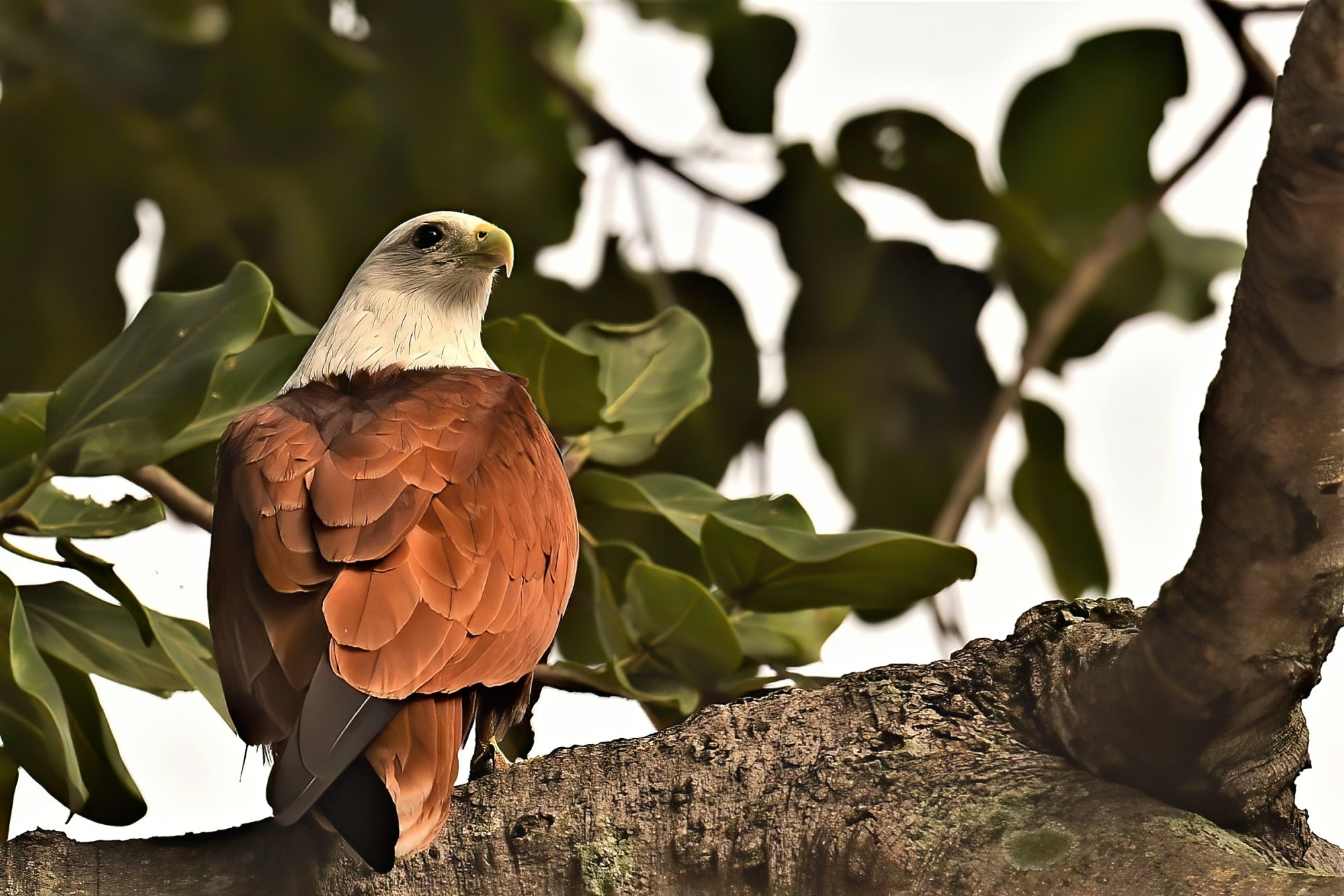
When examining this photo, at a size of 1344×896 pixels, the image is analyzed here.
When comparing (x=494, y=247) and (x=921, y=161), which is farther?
(x=921, y=161)

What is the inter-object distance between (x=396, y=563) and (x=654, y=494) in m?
0.67

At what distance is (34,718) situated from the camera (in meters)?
1.64

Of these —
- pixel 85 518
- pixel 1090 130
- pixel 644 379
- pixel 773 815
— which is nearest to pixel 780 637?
pixel 644 379

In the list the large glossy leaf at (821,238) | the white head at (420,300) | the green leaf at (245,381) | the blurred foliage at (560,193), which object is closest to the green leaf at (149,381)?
the green leaf at (245,381)

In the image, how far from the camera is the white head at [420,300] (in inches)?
91.0

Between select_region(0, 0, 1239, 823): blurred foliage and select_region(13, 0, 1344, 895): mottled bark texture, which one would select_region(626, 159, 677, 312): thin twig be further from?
select_region(13, 0, 1344, 895): mottled bark texture

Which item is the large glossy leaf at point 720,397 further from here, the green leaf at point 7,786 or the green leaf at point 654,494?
the green leaf at point 7,786

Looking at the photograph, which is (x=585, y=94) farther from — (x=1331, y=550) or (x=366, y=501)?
(x=1331, y=550)

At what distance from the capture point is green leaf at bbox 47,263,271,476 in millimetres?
1802

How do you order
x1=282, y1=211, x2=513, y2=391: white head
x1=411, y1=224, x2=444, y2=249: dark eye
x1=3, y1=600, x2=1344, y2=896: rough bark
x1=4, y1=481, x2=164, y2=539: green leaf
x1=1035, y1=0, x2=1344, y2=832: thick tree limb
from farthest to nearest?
x1=411, y1=224, x2=444, y2=249: dark eye, x1=282, y1=211, x2=513, y2=391: white head, x1=4, y1=481, x2=164, y2=539: green leaf, x1=3, y1=600, x2=1344, y2=896: rough bark, x1=1035, y1=0, x2=1344, y2=832: thick tree limb

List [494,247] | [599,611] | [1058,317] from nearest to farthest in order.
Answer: [599,611] → [494,247] → [1058,317]

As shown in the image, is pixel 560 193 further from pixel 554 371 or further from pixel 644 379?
pixel 554 371

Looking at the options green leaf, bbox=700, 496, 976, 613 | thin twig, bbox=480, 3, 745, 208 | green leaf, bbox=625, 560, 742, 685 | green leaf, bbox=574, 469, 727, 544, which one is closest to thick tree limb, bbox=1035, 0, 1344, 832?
green leaf, bbox=700, 496, 976, 613

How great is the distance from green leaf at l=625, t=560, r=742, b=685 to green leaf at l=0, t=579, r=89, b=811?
719 mm
